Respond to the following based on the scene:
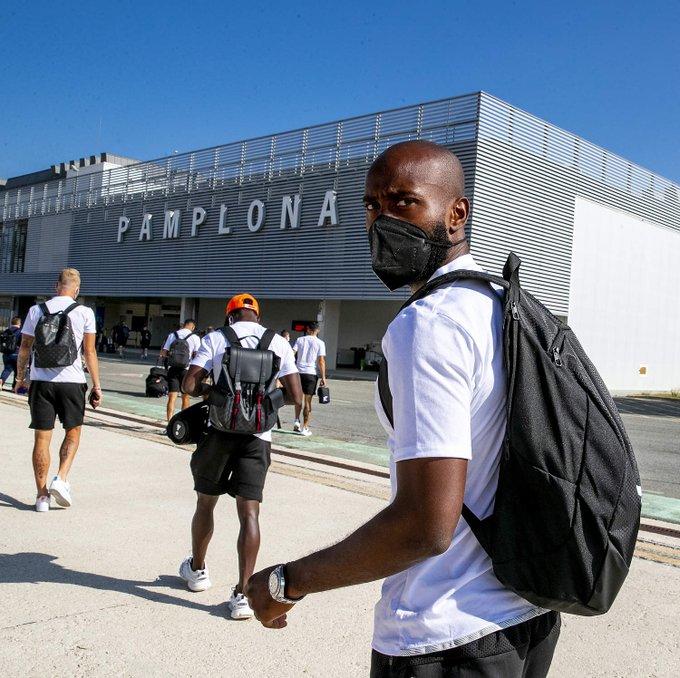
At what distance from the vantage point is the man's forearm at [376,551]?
138 centimetres

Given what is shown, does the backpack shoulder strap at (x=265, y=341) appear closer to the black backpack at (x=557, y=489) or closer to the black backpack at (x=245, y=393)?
the black backpack at (x=245, y=393)

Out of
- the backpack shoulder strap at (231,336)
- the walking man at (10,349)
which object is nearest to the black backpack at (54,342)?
the backpack shoulder strap at (231,336)

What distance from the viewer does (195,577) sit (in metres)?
4.32

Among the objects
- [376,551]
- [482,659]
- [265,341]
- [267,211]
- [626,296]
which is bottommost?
[482,659]

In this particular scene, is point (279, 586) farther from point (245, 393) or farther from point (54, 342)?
point (54, 342)

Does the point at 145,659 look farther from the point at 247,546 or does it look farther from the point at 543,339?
the point at 543,339

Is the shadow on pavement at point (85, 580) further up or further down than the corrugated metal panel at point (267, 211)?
further down

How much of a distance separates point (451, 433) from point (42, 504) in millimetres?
5283

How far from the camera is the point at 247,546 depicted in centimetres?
411

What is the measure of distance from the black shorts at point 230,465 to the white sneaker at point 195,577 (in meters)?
0.48

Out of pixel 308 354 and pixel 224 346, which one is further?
pixel 308 354

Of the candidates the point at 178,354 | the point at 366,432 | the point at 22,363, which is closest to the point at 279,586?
the point at 22,363

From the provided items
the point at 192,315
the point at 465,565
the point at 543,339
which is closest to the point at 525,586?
the point at 465,565

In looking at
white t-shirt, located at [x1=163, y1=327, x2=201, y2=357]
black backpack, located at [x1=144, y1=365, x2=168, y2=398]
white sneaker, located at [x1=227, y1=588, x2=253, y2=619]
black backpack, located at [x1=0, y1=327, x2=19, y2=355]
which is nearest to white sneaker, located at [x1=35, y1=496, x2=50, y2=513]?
white sneaker, located at [x1=227, y1=588, x2=253, y2=619]
